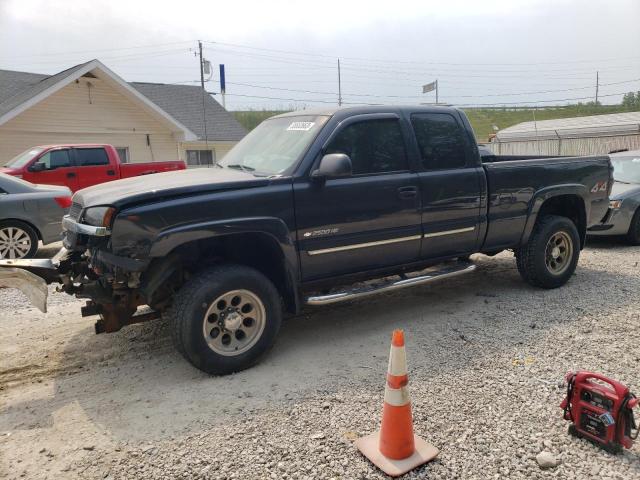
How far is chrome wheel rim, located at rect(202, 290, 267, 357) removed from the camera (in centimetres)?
384

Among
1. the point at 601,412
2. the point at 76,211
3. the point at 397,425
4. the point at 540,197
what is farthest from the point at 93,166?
the point at 601,412

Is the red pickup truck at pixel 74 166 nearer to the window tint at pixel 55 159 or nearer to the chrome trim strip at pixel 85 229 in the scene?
the window tint at pixel 55 159

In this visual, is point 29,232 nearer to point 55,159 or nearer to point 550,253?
point 55,159

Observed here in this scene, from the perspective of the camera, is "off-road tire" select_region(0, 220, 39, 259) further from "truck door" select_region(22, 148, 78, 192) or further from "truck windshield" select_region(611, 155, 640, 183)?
"truck windshield" select_region(611, 155, 640, 183)

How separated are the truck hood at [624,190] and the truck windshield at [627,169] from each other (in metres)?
0.24

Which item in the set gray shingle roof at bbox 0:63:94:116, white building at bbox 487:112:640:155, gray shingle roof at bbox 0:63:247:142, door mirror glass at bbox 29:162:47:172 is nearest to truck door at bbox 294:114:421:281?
door mirror glass at bbox 29:162:47:172

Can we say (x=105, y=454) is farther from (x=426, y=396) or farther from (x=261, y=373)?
(x=426, y=396)

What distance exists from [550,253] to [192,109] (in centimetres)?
2237

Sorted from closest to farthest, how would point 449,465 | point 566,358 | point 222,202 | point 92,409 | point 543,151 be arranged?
point 449,465 < point 92,409 < point 222,202 < point 566,358 < point 543,151

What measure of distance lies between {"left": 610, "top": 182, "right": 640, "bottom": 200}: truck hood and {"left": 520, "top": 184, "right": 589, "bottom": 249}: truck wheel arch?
291 cm

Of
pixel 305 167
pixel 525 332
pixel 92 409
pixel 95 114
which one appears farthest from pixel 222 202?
pixel 95 114

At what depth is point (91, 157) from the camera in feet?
42.3

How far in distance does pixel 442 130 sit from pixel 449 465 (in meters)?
3.33

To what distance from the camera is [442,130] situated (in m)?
5.13
